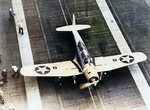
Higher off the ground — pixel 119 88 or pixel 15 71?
pixel 15 71

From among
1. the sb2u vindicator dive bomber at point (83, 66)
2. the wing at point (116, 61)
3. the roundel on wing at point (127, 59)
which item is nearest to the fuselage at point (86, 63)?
the sb2u vindicator dive bomber at point (83, 66)

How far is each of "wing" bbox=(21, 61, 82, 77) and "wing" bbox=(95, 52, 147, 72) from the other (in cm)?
252

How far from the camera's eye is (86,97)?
2342cm

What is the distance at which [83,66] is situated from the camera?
23094 millimetres

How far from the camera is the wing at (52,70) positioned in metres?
22.6

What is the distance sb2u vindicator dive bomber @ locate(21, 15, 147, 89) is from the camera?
22.4 meters

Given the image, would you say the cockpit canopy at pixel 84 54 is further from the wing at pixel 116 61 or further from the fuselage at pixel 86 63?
the wing at pixel 116 61

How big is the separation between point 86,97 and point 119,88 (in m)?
3.57

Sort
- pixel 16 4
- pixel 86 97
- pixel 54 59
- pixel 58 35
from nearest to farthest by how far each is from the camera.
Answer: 1. pixel 86 97
2. pixel 54 59
3. pixel 58 35
4. pixel 16 4

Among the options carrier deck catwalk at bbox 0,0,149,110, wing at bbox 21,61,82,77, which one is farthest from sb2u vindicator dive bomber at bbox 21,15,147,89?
carrier deck catwalk at bbox 0,0,149,110

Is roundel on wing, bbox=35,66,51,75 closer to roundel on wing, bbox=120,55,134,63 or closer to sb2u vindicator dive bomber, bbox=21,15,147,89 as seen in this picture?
sb2u vindicator dive bomber, bbox=21,15,147,89

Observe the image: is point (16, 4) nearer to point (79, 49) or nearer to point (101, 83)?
point (79, 49)

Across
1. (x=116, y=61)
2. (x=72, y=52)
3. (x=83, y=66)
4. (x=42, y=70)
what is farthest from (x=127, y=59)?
(x=42, y=70)

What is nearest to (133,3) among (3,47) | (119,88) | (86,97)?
(119,88)
